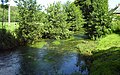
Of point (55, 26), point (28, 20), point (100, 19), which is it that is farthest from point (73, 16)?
point (28, 20)

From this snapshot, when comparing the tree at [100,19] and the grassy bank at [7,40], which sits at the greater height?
the tree at [100,19]

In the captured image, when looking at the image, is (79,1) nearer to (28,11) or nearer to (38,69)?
(28,11)

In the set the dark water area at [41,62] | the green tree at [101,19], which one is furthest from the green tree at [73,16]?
the dark water area at [41,62]

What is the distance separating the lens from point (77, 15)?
213ft

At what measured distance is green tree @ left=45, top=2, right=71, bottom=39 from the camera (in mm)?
49125

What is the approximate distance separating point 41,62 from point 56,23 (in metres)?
21.0

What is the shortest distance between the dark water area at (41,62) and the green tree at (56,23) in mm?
11482

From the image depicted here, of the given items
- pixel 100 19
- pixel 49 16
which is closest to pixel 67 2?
pixel 49 16

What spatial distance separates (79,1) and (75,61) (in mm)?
61003

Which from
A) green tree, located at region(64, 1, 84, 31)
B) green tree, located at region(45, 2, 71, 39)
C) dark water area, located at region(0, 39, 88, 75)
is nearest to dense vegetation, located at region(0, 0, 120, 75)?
green tree, located at region(45, 2, 71, 39)

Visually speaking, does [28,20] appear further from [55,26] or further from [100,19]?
[100,19]

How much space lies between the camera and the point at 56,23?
49.2 m

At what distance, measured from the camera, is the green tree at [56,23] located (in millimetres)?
49125

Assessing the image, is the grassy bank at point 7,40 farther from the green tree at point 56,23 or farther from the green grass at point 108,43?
the green grass at point 108,43
